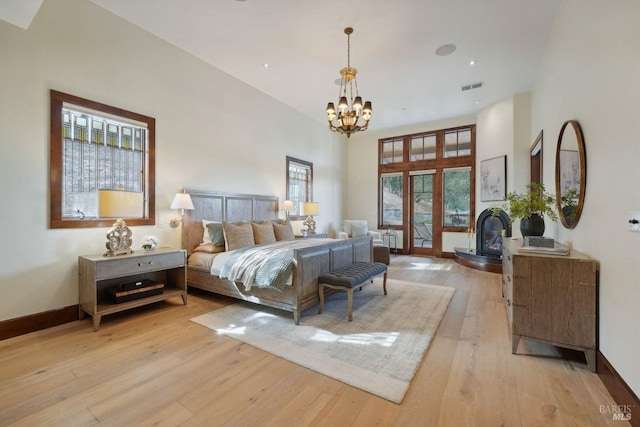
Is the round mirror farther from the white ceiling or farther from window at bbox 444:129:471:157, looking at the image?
window at bbox 444:129:471:157

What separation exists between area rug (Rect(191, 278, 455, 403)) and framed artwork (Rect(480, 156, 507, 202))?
3387 mm

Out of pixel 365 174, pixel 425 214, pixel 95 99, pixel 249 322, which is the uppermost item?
pixel 95 99

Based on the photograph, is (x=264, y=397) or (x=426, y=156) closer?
(x=264, y=397)

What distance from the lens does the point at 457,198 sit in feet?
23.4

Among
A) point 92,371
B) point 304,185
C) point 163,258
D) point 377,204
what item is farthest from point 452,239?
point 92,371

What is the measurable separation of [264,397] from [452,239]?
6587mm

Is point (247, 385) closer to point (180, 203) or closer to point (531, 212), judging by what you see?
point (180, 203)

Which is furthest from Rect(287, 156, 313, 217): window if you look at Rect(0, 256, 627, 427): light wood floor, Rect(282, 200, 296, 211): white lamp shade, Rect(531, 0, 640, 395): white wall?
Rect(531, 0, 640, 395): white wall

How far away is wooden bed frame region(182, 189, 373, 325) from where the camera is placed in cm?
303

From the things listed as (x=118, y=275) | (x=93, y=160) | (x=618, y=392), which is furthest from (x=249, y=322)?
(x=618, y=392)

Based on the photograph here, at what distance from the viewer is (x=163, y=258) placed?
3293mm

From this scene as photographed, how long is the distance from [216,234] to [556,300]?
3.89m

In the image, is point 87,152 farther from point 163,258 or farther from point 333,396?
point 333,396

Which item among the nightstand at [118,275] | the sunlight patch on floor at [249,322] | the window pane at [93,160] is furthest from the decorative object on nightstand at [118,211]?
the sunlight patch on floor at [249,322]
